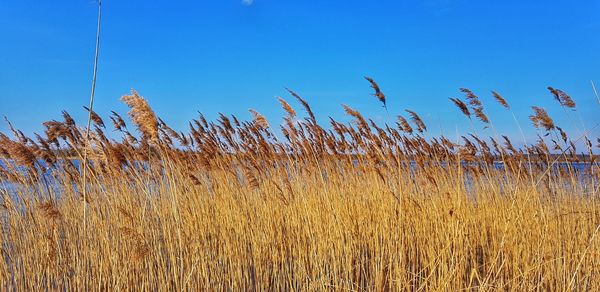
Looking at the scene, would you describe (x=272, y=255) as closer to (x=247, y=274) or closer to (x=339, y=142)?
(x=247, y=274)

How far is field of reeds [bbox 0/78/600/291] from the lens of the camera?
333 centimetres

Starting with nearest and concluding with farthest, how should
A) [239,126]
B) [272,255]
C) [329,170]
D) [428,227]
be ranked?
[272,255], [428,227], [329,170], [239,126]

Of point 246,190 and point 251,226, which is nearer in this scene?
point 251,226

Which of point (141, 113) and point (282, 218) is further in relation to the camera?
point (282, 218)

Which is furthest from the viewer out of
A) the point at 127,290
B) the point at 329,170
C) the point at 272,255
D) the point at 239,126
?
the point at 239,126

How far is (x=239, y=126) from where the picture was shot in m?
5.41

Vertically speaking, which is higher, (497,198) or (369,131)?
(369,131)

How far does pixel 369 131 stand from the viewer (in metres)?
4.63

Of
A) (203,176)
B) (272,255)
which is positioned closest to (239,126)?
(203,176)

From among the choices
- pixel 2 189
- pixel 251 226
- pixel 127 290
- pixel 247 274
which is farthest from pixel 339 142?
pixel 2 189

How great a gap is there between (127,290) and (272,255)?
1.21 metres

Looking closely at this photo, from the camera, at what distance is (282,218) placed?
A: 4.45 metres

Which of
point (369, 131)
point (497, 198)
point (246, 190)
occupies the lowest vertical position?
point (497, 198)

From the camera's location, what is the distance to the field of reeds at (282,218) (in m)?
3.33
